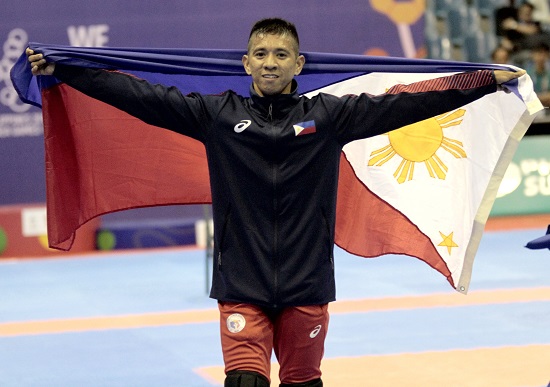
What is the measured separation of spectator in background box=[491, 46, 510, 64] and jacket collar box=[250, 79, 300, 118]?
1345cm

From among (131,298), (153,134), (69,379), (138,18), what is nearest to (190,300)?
(131,298)

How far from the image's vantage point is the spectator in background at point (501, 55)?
58.7ft

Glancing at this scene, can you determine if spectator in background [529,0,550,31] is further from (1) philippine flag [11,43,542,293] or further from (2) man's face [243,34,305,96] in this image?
(2) man's face [243,34,305,96]

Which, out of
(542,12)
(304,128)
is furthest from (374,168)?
(542,12)

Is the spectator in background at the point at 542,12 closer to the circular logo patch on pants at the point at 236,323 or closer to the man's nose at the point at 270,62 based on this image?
the man's nose at the point at 270,62

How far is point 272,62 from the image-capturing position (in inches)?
189

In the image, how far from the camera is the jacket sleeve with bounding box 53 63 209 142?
16.0 feet

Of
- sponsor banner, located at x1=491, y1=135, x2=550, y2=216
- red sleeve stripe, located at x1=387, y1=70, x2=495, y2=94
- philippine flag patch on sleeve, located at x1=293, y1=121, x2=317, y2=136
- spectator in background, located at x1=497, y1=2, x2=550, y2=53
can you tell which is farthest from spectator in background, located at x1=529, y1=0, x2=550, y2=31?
philippine flag patch on sleeve, located at x1=293, y1=121, x2=317, y2=136

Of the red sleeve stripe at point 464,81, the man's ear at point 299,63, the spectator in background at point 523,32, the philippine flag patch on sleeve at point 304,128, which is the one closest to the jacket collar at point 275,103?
the philippine flag patch on sleeve at point 304,128

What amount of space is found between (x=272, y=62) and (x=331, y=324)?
17.2 feet

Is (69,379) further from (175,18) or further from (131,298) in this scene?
(175,18)

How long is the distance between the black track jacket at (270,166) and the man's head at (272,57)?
0.20ft

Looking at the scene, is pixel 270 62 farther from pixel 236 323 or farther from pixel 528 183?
pixel 528 183

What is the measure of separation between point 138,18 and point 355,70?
10836mm
